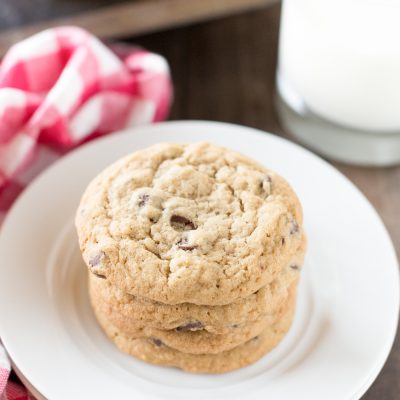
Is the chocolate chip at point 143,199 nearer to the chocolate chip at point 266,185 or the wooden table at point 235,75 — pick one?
the chocolate chip at point 266,185

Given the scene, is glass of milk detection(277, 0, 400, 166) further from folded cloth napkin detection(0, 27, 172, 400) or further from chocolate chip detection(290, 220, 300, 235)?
chocolate chip detection(290, 220, 300, 235)

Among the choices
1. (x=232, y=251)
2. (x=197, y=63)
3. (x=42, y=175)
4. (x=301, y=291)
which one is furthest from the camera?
(x=197, y=63)

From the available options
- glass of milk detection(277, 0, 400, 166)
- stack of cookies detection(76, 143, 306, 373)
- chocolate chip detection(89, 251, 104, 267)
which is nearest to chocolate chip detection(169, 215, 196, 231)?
stack of cookies detection(76, 143, 306, 373)

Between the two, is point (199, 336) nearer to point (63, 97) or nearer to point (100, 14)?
point (63, 97)

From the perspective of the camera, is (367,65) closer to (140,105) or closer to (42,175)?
(140,105)

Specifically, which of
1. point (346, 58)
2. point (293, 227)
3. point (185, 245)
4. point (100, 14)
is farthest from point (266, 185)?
point (100, 14)

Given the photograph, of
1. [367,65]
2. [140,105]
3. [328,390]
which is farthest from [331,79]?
[328,390]
